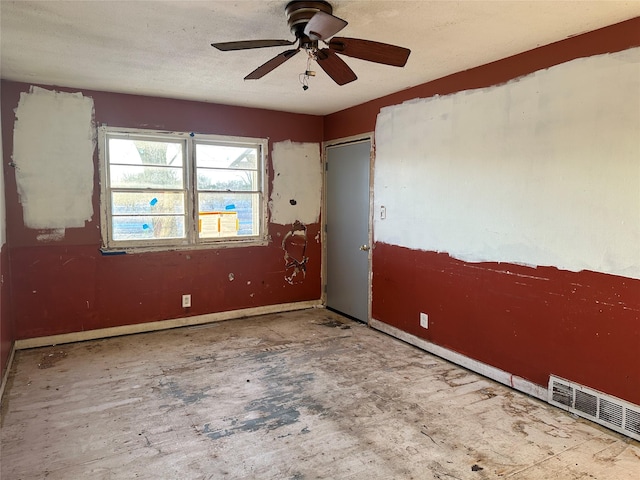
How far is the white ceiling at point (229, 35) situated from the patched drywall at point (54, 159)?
0.23 meters

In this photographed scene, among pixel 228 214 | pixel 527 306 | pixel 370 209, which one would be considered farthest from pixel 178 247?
pixel 527 306

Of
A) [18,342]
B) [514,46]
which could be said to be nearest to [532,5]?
[514,46]

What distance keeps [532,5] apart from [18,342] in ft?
15.6

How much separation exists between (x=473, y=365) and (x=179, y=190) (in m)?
3.33

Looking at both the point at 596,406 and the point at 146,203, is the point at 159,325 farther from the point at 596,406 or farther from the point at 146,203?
the point at 596,406

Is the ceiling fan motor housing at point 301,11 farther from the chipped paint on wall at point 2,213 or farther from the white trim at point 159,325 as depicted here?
the white trim at point 159,325

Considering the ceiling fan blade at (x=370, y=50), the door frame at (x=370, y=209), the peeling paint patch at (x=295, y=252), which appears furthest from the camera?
the peeling paint patch at (x=295, y=252)

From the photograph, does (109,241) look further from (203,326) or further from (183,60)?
(183,60)

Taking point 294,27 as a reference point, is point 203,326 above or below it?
below

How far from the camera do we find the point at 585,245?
2627mm

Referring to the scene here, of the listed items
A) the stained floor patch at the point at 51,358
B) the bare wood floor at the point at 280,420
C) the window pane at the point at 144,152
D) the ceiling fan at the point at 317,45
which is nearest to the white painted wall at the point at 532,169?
the bare wood floor at the point at 280,420

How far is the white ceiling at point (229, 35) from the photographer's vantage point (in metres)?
2.25

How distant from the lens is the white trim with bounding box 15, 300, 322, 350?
3.94 m

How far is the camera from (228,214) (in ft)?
15.9
